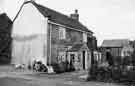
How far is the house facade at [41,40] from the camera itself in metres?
23.3

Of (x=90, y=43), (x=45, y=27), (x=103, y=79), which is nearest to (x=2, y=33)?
(x=45, y=27)

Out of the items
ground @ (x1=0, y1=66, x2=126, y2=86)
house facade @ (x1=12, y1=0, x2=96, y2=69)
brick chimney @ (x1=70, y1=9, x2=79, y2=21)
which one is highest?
brick chimney @ (x1=70, y1=9, x2=79, y2=21)

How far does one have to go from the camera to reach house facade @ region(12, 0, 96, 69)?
23344 mm

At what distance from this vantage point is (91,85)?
1273 centimetres

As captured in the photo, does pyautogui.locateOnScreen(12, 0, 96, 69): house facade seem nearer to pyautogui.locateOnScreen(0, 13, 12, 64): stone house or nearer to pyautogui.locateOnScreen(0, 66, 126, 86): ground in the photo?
pyautogui.locateOnScreen(0, 13, 12, 64): stone house

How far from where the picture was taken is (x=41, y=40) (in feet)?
77.6

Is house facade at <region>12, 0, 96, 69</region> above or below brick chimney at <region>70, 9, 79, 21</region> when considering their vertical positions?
below

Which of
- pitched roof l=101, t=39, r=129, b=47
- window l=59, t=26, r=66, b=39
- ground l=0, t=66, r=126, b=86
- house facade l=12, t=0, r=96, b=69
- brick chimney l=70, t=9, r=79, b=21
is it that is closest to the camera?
ground l=0, t=66, r=126, b=86

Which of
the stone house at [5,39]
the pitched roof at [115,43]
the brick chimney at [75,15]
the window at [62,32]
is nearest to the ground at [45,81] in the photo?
the window at [62,32]

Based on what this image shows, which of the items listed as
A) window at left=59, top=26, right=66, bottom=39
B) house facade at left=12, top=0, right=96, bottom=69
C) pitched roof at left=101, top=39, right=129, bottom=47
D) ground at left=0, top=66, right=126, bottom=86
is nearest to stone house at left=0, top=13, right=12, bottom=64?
house facade at left=12, top=0, right=96, bottom=69

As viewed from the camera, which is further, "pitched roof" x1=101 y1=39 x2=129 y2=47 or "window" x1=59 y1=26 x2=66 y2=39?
"pitched roof" x1=101 y1=39 x2=129 y2=47

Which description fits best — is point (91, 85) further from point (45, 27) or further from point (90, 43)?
point (90, 43)

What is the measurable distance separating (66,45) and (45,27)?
536cm

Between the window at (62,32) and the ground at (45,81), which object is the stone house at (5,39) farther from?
the ground at (45,81)
